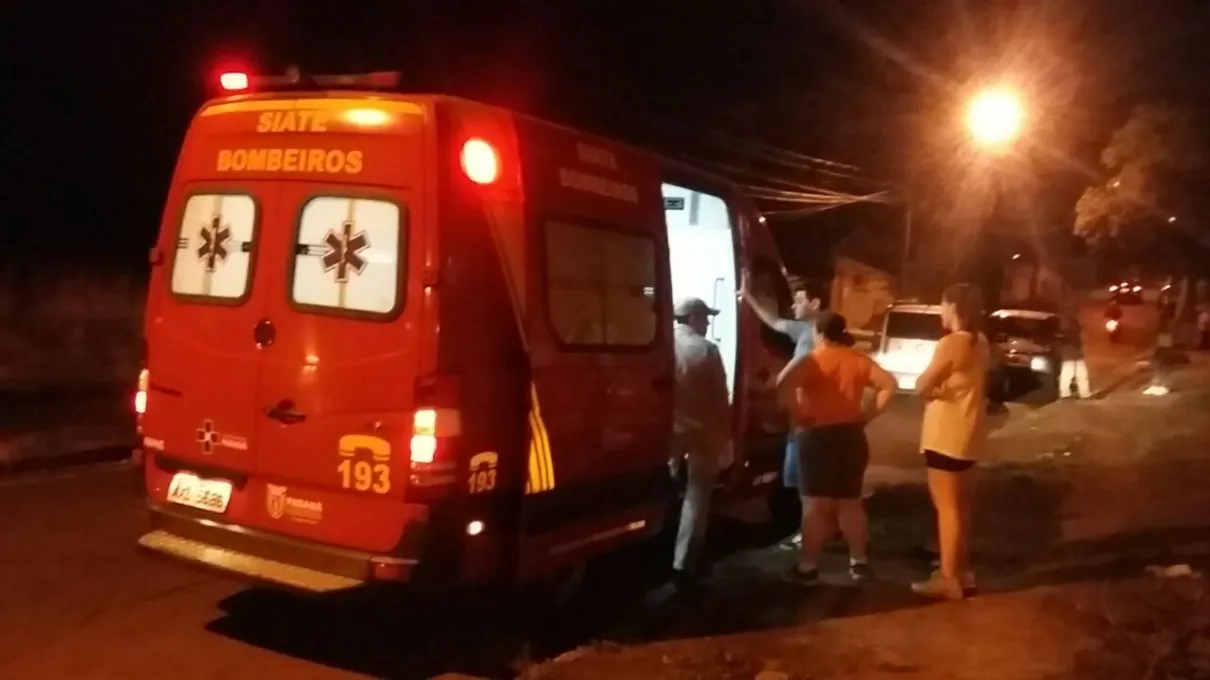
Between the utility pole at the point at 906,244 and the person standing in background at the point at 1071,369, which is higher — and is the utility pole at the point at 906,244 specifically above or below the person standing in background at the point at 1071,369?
above

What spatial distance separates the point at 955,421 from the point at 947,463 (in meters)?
0.26

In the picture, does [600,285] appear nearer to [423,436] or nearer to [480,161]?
[480,161]

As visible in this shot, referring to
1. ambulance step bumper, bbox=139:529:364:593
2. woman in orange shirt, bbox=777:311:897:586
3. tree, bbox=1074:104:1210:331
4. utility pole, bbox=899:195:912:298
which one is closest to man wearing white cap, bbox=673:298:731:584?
woman in orange shirt, bbox=777:311:897:586

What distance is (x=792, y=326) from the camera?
943cm

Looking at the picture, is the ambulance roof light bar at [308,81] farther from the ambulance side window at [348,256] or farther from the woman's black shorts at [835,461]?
the woman's black shorts at [835,461]

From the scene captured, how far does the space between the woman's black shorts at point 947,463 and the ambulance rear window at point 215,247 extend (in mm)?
4014

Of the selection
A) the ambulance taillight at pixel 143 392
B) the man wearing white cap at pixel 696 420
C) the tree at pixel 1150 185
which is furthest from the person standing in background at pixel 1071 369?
the ambulance taillight at pixel 143 392

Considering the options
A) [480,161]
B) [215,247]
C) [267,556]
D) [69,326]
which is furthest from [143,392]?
[69,326]

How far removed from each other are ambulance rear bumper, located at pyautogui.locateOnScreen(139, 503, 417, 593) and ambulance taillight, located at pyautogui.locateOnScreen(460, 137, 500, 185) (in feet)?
5.62

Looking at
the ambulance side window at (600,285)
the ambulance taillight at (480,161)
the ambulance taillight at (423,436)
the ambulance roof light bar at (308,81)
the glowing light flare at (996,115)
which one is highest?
the glowing light flare at (996,115)

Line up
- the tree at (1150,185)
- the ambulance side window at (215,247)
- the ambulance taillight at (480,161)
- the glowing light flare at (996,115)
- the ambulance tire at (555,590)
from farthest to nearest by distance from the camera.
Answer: the tree at (1150,185) < the glowing light flare at (996,115) < the ambulance tire at (555,590) < the ambulance side window at (215,247) < the ambulance taillight at (480,161)

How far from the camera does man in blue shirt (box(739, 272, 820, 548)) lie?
29.7 ft

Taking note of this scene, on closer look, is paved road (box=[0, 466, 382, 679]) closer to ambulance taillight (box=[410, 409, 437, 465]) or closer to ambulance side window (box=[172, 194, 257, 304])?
ambulance taillight (box=[410, 409, 437, 465])

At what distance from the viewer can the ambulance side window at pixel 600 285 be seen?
6.58 meters
